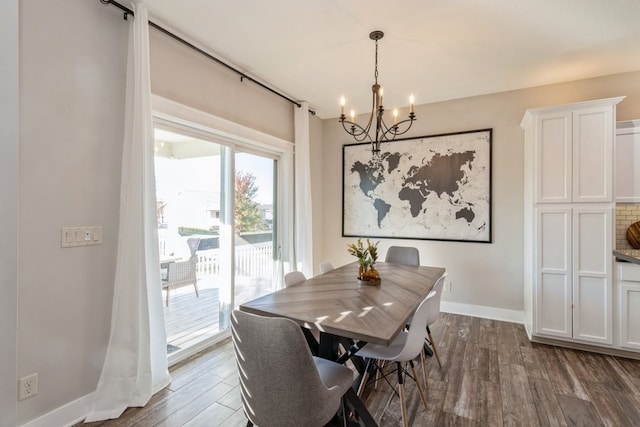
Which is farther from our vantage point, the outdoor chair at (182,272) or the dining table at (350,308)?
the outdoor chair at (182,272)

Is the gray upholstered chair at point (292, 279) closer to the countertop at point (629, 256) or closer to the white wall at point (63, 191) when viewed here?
the white wall at point (63, 191)

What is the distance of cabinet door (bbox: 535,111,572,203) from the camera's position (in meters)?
2.90

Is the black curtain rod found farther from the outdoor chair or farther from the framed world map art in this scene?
the outdoor chair

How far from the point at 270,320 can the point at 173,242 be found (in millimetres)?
1870

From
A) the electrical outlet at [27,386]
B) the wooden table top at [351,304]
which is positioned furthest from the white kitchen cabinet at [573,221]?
the electrical outlet at [27,386]

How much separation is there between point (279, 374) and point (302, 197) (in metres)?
2.86

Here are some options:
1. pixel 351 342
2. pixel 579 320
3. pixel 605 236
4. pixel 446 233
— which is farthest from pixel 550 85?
pixel 351 342

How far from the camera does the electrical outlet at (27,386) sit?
1.67 meters

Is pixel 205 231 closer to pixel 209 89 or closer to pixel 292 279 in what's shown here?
pixel 292 279

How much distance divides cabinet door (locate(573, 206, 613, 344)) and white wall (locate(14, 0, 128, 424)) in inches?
157

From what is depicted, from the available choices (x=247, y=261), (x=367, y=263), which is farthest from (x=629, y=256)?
(x=247, y=261)

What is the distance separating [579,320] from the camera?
113 inches

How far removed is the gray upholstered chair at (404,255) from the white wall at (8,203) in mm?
3126

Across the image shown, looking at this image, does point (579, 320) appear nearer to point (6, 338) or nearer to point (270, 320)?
point (270, 320)
